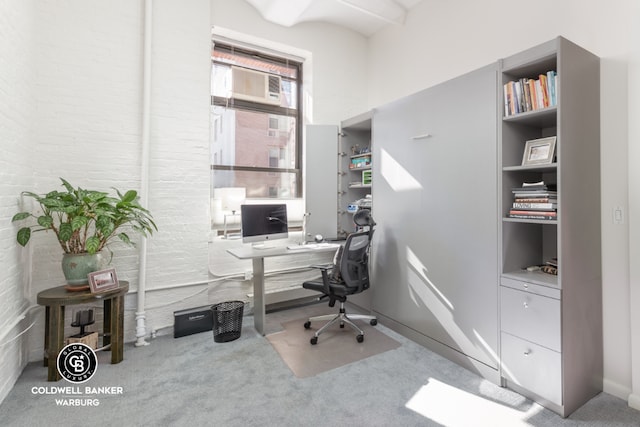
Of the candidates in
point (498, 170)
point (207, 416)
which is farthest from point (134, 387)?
point (498, 170)

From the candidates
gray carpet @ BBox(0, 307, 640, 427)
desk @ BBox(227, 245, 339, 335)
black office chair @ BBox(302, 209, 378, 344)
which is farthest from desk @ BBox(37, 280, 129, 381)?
black office chair @ BBox(302, 209, 378, 344)

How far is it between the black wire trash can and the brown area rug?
344 mm

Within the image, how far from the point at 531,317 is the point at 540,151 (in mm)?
1116

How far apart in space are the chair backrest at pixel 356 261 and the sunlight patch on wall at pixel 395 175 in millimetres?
572

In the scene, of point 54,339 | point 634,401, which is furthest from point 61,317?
point 634,401

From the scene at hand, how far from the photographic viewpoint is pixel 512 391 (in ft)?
6.97

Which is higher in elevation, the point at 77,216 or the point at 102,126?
the point at 102,126

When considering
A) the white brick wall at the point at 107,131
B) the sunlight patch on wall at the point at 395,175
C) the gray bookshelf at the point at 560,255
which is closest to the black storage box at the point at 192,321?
the white brick wall at the point at 107,131

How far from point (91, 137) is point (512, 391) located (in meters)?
3.91

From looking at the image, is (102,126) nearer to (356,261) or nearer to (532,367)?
(356,261)

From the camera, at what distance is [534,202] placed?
2082mm

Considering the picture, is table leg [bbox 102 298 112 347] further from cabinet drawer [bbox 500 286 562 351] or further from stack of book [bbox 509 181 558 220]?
stack of book [bbox 509 181 558 220]

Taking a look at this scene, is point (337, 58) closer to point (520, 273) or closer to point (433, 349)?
point (520, 273)

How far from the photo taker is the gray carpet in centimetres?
184
